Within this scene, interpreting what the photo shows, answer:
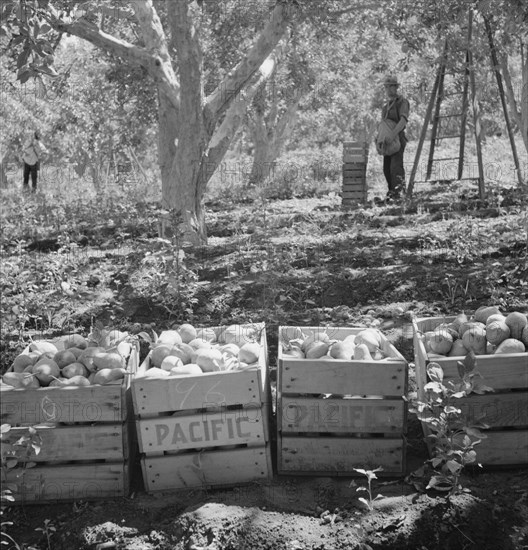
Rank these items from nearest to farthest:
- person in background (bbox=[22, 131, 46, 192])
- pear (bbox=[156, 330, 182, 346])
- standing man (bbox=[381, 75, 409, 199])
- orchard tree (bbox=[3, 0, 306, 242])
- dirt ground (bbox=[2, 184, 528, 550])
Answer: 1. dirt ground (bbox=[2, 184, 528, 550])
2. pear (bbox=[156, 330, 182, 346])
3. orchard tree (bbox=[3, 0, 306, 242])
4. standing man (bbox=[381, 75, 409, 199])
5. person in background (bbox=[22, 131, 46, 192])

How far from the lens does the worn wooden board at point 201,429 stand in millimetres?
3365

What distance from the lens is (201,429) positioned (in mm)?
3389

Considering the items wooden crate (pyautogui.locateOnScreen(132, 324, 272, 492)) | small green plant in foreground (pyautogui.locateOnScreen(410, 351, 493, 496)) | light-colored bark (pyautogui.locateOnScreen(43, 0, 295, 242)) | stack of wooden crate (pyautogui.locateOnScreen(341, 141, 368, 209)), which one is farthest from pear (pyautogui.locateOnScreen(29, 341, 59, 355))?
stack of wooden crate (pyautogui.locateOnScreen(341, 141, 368, 209))

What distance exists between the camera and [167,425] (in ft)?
11.1

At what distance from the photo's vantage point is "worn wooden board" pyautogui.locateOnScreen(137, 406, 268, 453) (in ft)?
11.0

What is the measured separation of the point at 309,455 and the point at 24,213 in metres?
8.72

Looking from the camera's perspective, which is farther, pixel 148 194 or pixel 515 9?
pixel 148 194

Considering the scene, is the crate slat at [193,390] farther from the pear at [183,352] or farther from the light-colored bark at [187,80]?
the light-colored bark at [187,80]

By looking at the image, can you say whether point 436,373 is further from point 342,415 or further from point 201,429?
point 201,429

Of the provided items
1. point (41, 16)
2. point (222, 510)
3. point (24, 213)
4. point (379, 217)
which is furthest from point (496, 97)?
point (222, 510)

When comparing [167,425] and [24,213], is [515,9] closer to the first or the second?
[167,425]

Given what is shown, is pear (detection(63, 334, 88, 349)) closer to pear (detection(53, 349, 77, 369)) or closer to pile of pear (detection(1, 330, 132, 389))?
pile of pear (detection(1, 330, 132, 389))

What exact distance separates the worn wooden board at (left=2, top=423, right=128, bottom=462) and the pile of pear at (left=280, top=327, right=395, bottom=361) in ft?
2.88

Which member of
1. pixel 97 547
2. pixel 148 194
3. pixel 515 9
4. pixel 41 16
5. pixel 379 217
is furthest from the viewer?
pixel 148 194
